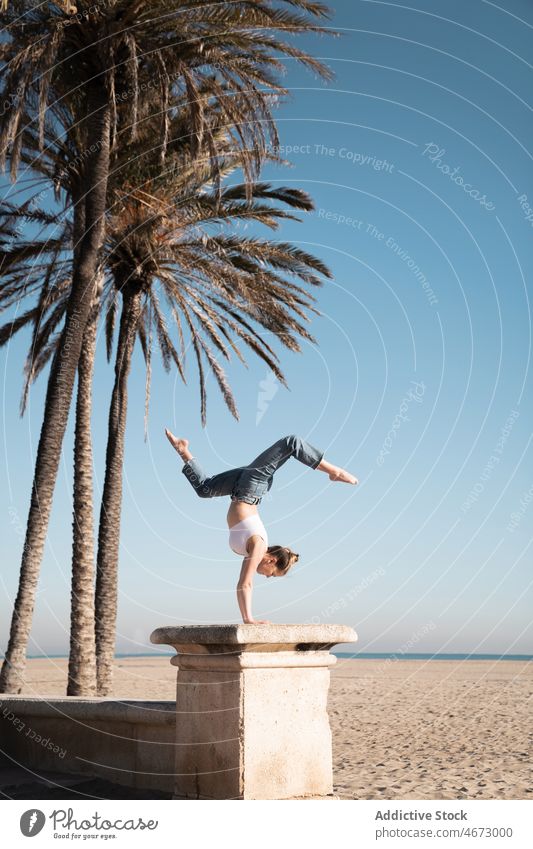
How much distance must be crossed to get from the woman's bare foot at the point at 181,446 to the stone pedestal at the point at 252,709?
1.24 metres

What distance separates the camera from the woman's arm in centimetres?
551

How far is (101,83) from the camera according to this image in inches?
511

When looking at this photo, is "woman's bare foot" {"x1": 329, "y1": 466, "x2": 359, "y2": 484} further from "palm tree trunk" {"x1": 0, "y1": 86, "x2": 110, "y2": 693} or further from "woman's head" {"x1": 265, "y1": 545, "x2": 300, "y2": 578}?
"palm tree trunk" {"x1": 0, "y1": 86, "x2": 110, "y2": 693}

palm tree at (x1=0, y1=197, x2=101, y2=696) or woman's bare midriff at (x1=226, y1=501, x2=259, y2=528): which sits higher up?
palm tree at (x1=0, y1=197, x2=101, y2=696)

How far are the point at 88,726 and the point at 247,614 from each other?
87.4 inches

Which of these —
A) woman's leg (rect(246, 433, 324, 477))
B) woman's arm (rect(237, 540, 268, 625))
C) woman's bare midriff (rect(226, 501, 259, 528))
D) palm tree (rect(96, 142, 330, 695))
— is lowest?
woman's arm (rect(237, 540, 268, 625))

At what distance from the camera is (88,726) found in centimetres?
680

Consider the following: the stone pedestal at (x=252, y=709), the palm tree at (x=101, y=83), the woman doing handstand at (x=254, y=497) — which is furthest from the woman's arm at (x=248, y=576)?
the palm tree at (x=101, y=83)

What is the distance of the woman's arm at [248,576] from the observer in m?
5.51

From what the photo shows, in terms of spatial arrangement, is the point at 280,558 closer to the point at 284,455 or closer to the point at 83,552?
the point at 284,455

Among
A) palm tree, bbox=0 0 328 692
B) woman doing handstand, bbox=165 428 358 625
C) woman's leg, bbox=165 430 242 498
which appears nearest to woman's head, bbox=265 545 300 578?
woman doing handstand, bbox=165 428 358 625

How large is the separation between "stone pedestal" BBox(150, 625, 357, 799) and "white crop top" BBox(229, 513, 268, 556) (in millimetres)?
670

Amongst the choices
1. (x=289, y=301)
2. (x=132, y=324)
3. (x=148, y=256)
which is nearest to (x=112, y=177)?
(x=148, y=256)

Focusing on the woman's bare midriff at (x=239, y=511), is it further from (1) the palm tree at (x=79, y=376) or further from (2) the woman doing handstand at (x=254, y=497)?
(1) the palm tree at (x=79, y=376)
